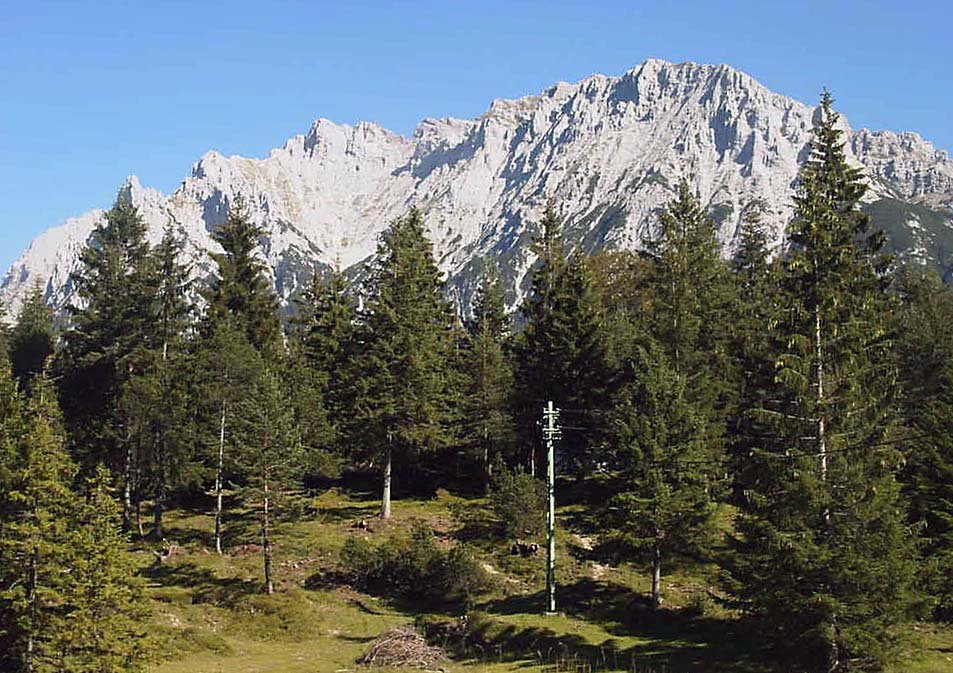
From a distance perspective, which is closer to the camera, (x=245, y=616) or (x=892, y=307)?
(x=245, y=616)

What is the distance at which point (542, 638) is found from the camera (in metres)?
29.9

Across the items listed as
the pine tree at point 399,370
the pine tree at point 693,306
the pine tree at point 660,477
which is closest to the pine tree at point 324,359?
the pine tree at point 399,370

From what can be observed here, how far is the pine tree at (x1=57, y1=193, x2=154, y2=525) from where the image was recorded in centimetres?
4672

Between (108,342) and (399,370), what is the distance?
18.3m

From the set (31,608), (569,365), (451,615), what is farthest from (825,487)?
(569,365)

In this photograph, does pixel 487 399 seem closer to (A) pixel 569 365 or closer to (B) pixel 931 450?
(A) pixel 569 365

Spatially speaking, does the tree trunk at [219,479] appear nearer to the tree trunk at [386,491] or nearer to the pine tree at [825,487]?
the tree trunk at [386,491]

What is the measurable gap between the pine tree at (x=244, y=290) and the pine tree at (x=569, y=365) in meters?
18.1

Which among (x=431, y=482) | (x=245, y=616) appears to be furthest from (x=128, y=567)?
(x=431, y=482)

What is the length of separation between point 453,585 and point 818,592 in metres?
18.1

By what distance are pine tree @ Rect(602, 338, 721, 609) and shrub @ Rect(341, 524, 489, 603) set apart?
24.3 ft

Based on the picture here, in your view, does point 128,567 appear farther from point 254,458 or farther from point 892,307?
point 892,307

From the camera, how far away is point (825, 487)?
2350cm

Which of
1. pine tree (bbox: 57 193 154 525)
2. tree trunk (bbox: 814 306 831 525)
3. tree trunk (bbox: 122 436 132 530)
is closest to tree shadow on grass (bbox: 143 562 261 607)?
tree trunk (bbox: 122 436 132 530)
